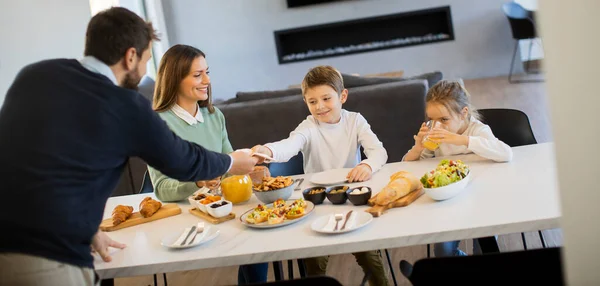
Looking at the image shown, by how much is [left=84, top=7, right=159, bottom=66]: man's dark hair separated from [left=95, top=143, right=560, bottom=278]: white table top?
1.85 ft

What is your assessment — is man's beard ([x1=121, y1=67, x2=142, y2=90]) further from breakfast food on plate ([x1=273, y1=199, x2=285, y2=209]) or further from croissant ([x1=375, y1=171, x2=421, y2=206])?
croissant ([x1=375, y1=171, x2=421, y2=206])

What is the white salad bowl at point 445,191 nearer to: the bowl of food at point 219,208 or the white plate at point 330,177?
the white plate at point 330,177

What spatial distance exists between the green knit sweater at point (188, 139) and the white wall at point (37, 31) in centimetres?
215

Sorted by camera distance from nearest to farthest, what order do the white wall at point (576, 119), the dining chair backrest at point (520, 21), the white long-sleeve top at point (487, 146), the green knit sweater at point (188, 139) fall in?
the white wall at point (576, 119), the white long-sleeve top at point (487, 146), the green knit sweater at point (188, 139), the dining chair backrest at point (520, 21)

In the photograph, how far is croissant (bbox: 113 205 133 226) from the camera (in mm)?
2264

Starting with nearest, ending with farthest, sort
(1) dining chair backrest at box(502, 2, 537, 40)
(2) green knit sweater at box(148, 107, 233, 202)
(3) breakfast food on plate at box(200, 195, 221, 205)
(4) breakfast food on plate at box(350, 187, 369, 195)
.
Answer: (4) breakfast food on plate at box(350, 187, 369, 195) < (3) breakfast food on plate at box(200, 195, 221, 205) < (2) green knit sweater at box(148, 107, 233, 202) < (1) dining chair backrest at box(502, 2, 537, 40)

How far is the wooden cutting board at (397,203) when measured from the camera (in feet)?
6.46

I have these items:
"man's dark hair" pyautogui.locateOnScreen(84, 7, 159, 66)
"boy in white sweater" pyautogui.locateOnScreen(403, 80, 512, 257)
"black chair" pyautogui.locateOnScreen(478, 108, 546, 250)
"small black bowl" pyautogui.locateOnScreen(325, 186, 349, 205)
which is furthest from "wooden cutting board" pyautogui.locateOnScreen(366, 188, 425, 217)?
"black chair" pyautogui.locateOnScreen(478, 108, 546, 250)

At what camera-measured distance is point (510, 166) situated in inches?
90.5

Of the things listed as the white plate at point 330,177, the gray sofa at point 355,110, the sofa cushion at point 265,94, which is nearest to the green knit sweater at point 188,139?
the white plate at point 330,177

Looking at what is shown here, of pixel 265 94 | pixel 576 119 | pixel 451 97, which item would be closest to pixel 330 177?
pixel 451 97

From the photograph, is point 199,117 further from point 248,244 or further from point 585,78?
point 585,78

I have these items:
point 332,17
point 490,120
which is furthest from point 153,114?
point 332,17

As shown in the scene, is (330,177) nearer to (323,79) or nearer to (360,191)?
(360,191)
